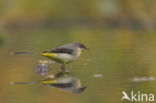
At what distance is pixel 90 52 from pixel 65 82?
542 cm

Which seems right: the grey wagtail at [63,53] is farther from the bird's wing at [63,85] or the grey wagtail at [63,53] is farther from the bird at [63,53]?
the bird's wing at [63,85]

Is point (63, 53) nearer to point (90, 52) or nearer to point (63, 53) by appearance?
point (63, 53)

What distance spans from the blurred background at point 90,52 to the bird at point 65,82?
14 cm

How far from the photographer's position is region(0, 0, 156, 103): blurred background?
32.9 ft

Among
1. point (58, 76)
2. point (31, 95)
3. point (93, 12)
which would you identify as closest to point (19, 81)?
point (58, 76)

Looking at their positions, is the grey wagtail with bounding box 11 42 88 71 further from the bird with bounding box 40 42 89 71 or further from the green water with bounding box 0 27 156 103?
the green water with bounding box 0 27 156 103

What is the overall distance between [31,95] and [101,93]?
1026 millimetres

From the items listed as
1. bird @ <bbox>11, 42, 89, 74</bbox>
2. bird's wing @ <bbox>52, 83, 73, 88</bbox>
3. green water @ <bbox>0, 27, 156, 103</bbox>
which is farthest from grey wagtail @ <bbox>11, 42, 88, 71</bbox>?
bird's wing @ <bbox>52, 83, 73, 88</bbox>

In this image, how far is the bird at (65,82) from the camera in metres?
10.3

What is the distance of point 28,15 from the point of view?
32.9 meters

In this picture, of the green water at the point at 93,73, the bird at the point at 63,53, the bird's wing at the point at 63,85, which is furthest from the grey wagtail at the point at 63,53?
the bird's wing at the point at 63,85

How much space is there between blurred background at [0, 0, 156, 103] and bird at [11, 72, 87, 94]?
Result: 0.14 meters

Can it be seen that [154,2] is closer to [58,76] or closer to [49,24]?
[49,24]

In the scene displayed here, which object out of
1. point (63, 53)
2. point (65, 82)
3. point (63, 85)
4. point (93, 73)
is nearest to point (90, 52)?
point (63, 53)
